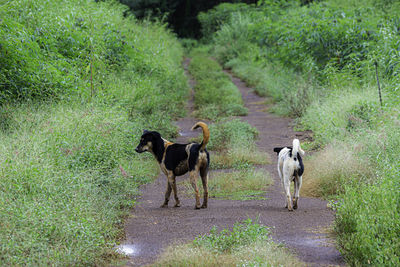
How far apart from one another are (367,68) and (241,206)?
756 cm

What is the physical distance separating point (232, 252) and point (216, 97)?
14416mm

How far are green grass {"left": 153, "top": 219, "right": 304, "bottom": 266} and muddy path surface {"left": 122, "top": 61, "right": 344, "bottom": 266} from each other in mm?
294

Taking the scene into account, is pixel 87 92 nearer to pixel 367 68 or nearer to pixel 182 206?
pixel 182 206

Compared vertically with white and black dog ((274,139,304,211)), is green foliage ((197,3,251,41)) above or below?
above

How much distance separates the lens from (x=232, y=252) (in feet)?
16.8

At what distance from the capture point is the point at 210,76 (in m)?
25.6

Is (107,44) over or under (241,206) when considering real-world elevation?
over

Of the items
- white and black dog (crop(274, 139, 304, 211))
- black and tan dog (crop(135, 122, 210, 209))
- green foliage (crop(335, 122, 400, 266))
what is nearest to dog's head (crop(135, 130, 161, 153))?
black and tan dog (crop(135, 122, 210, 209))

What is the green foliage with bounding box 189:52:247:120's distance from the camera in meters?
17.5

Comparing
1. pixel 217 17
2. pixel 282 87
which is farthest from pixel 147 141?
pixel 217 17

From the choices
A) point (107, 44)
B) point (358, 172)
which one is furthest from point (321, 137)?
point (107, 44)

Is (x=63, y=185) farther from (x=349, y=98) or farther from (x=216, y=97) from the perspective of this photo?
(x=216, y=97)

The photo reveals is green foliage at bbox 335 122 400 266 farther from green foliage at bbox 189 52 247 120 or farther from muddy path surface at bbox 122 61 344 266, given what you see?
green foliage at bbox 189 52 247 120

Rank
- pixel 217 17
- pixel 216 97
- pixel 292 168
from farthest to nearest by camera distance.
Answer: pixel 217 17, pixel 216 97, pixel 292 168
